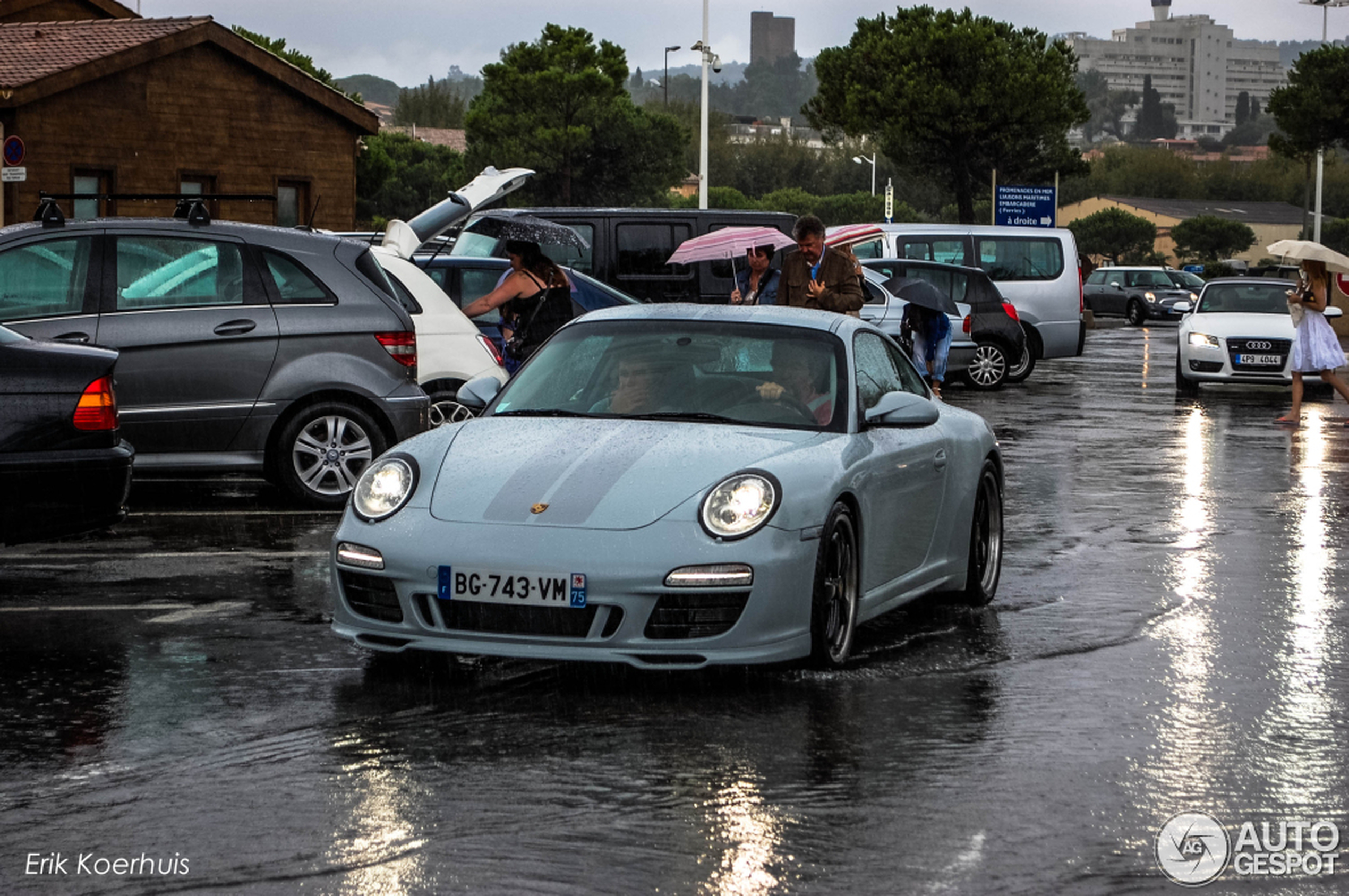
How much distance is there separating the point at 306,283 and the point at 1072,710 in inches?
247

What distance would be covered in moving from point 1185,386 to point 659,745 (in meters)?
20.1

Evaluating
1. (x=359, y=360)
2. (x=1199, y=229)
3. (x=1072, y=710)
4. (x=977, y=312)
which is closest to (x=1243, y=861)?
(x=1072, y=710)

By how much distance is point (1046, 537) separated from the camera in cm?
1085

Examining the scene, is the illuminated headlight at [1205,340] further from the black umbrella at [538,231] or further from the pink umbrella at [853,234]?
the black umbrella at [538,231]

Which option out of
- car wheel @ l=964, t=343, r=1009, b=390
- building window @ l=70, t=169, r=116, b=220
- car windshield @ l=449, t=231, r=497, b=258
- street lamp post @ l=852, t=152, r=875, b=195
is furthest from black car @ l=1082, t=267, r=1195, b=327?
car windshield @ l=449, t=231, r=497, b=258

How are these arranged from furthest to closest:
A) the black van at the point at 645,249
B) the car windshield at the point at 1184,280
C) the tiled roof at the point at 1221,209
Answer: the tiled roof at the point at 1221,209, the car windshield at the point at 1184,280, the black van at the point at 645,249

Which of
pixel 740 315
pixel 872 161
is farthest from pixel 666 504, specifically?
pixel 872 161

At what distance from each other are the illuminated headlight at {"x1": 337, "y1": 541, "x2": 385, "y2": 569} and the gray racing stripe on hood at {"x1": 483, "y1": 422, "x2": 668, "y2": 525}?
0.40 m

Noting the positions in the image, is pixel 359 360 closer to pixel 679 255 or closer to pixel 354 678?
pixel 354 678

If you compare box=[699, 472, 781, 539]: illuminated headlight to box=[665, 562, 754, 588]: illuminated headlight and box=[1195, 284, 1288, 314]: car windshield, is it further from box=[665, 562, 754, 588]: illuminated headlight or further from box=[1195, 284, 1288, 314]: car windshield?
box=[1195, 284, 1288, 314]: car windshield

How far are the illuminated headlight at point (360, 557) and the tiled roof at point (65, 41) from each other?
2558 centimetres

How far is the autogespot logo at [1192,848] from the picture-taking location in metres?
4.57

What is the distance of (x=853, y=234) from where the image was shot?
72.2 ft

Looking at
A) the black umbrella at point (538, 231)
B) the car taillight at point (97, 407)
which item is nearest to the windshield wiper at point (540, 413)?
the car taillight at point (97, 407)
